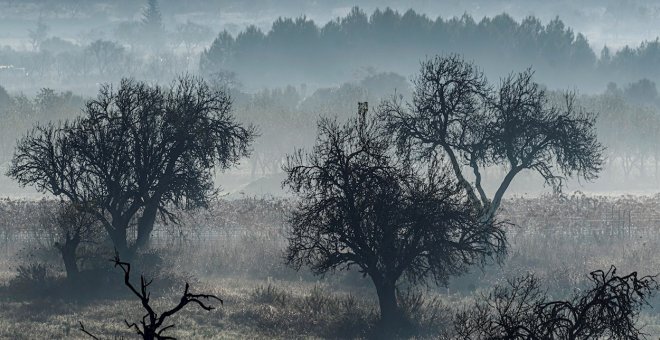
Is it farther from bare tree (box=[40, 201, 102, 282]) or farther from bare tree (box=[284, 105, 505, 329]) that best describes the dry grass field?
bare tree (box=[284, 105, 505, 329])

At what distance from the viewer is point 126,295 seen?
1517 inches

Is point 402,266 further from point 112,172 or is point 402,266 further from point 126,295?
point 112,172

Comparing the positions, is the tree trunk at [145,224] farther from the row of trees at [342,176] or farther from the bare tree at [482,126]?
the bare tree at [482,126]

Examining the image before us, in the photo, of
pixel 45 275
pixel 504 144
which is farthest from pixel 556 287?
pixel 45 275

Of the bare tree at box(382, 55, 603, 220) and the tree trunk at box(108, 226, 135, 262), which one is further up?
the bare tree at box(382, 55, 603, 220)


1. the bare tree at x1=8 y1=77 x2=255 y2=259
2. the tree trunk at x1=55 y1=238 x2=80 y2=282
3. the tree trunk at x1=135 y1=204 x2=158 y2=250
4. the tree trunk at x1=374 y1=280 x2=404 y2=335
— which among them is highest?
the bare tree at x1=8 y1=77 x2=255 y2=259

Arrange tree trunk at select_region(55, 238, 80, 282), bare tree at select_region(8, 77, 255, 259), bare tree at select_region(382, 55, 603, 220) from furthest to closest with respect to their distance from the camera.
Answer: bare tree at select_region(382, 55, 603, 220) < bare tree at select_region(8, 77, 255, 259) < tree trunk at select_region(55, 238, 80, 282)

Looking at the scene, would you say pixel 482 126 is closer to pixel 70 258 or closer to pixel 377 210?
pixel 377 210

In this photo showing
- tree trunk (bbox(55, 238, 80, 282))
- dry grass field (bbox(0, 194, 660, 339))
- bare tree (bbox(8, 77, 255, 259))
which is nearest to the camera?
dry grass field (bbox(0, 194, 660, 339))

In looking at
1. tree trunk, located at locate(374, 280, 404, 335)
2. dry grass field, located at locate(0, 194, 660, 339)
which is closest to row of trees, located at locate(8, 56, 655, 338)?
tree trunk, located at locate(374, 280, 404, 335)

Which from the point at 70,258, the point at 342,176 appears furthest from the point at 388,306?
the point at 70,258

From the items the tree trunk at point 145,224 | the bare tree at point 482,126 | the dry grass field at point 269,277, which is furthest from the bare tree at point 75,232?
the bare tree at point 482,126

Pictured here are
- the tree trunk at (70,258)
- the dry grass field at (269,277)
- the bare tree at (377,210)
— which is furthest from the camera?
the tree trunk at (70,258)

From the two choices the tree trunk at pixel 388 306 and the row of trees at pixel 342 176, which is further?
the tree trunk at pixel 388 306
